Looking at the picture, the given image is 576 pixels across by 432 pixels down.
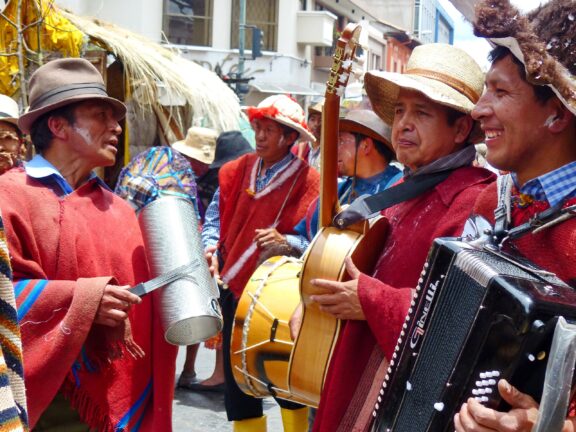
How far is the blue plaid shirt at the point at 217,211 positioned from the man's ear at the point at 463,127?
8.26ft

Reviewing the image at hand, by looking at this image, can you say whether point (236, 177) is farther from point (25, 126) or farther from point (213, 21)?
point (213, 21)

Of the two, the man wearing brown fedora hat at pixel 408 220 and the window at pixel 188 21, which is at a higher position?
the window at pixel 188 21

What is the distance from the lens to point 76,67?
3.55 meters

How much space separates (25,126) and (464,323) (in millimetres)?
2221

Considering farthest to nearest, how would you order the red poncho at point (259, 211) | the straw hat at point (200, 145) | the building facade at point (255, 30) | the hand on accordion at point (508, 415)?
the building facade at point (255, 30) → the straw hat at point (200, 145) → the red poncho at point (259, 211) → the hand on accordion at point (508, 415)

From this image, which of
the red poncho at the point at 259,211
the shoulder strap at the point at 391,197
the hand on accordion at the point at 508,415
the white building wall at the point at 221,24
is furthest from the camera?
the white building wall at the point at 221,24

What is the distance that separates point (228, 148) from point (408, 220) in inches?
186

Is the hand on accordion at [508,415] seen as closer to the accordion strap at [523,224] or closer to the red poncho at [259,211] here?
the accordion strap at [523,224]

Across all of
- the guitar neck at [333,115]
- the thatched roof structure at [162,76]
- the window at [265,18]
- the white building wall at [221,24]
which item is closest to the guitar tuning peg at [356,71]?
the guitar neck at [333,115]

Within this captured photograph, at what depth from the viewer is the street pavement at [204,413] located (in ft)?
19.4

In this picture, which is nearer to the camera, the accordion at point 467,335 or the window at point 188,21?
the accordion at point 467,335

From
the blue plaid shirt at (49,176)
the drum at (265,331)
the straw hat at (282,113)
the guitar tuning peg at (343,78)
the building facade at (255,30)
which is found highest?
the building facade at (255,30)

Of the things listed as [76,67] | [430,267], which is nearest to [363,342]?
[430,267]

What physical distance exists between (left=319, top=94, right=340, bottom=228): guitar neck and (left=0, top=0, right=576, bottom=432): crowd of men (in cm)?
21
